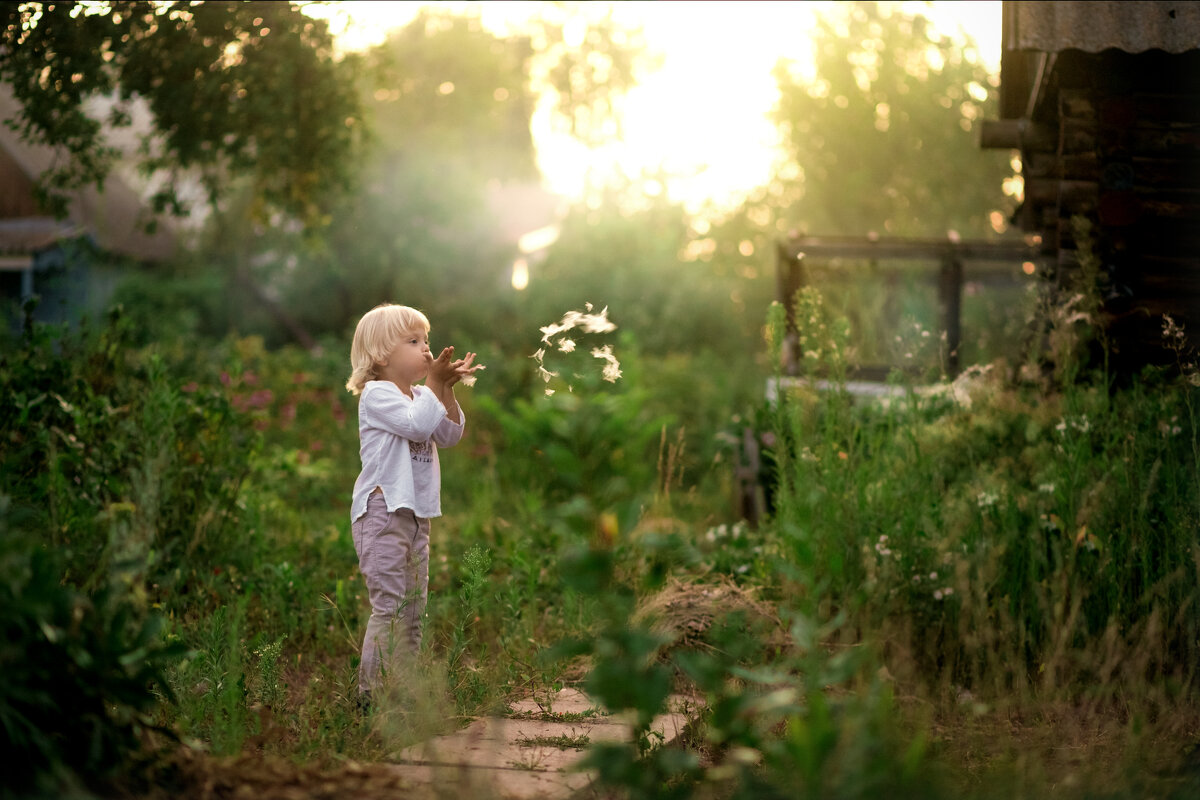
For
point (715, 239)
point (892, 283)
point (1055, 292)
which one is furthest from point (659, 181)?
point (1055, 292)

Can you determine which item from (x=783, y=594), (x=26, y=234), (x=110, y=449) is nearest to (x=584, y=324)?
(x=783, y=594)

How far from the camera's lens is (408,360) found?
400 cm

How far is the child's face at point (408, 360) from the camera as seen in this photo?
399 centimetres

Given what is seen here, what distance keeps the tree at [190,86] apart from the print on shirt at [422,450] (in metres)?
4.63

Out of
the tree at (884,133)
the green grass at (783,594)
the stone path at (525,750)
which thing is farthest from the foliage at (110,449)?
the tree at (884,133)

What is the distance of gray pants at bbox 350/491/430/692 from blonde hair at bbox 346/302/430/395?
499mm

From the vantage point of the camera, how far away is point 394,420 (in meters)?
3.81

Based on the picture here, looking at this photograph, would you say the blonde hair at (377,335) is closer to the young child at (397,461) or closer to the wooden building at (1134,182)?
the young child at (397,461)

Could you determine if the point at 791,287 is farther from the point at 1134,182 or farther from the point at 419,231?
the point at 419,231

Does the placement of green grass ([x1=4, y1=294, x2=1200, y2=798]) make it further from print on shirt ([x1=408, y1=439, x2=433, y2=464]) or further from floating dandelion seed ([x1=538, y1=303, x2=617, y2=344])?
print on shirt ([x1=408, y1=439, x2=433, y2=464])

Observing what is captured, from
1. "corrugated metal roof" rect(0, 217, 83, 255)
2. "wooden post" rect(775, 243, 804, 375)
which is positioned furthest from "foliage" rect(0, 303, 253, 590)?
"corrugated metal roof" rect(0, 217, 83, 255)

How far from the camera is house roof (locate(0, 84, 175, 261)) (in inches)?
701

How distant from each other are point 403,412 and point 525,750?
4.23ft

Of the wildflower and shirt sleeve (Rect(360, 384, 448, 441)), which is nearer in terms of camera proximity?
shirt sleeve (Rect(360, 384, 448, 441))
